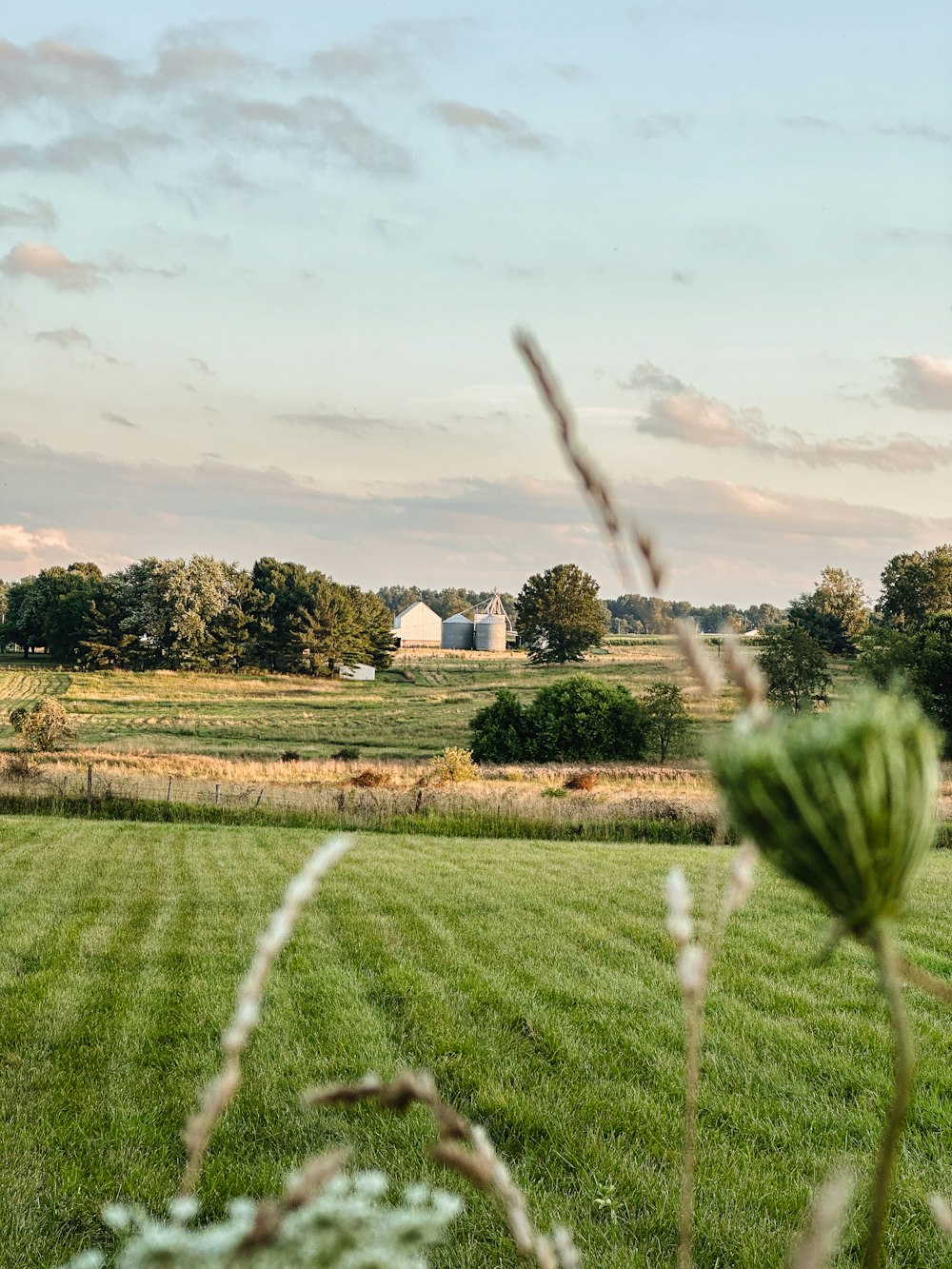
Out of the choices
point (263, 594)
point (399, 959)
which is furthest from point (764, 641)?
point (263, 594)

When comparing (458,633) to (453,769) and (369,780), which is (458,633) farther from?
(369,780)

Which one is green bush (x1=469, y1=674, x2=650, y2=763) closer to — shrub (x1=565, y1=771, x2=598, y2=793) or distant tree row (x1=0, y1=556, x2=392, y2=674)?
shrub (x1=565, y1=771, x2=598, y2=793)

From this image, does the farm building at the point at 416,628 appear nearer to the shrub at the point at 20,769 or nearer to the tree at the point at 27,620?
the tree at the point at 27,620

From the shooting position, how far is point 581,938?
363 inches

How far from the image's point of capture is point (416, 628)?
→ 98500 millimetres

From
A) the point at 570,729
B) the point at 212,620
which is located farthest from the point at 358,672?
the point at 570,729

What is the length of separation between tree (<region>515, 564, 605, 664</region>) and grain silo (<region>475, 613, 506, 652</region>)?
14258 mm

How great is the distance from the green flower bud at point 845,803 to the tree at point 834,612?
162 ft

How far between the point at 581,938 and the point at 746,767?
9.26m

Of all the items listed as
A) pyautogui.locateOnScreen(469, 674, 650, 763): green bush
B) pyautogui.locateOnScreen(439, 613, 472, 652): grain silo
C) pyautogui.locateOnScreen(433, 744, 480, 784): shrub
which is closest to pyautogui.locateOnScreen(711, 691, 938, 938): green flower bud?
pyautogui.locateOnScreen(433, 744, 480, 784): shrub

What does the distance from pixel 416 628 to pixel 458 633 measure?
5.21m

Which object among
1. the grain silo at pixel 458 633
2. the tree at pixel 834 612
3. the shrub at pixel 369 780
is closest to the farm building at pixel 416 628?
the grain silo at pixel 458 633

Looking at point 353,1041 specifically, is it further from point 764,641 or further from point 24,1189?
point 764,641

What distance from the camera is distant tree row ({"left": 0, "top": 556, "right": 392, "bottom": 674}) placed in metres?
65.7
